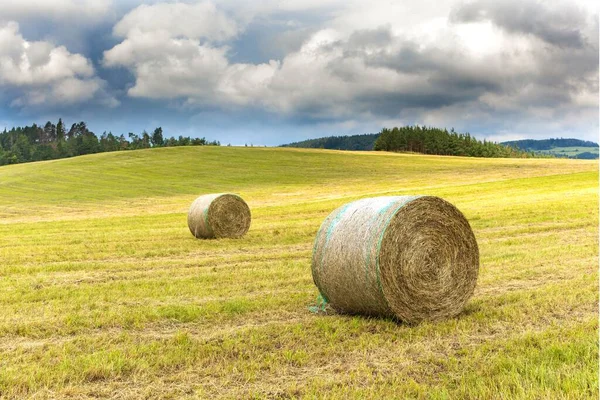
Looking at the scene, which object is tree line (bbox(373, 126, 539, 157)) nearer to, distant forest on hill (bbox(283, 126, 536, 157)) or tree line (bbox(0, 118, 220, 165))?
distant forest on hill (bbox(283, 126, 536, 157))

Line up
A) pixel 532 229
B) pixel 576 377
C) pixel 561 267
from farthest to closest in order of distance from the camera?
pixel 532 229 < pixel 561 267 < pixel 576 377

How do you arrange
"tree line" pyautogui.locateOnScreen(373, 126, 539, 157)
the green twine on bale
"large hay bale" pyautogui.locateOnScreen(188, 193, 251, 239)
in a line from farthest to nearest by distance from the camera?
"tree line" pyautogui.locateOnScreen(373, 126, 539, 157)
"large hay bale" pyautogui.locateOnScreen(188, 193, 251, 239)
the green twine on bale

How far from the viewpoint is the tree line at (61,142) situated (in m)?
118

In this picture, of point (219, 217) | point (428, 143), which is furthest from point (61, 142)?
point (219, 217)

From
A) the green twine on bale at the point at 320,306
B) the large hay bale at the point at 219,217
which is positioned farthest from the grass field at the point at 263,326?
the large hay bale at the point at 219,217

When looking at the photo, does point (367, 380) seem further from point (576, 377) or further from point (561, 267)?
point (561, 267)

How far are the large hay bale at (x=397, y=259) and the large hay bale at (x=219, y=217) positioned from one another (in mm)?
11548

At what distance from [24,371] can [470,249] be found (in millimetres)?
6867

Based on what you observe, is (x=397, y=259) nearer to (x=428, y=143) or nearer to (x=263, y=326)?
(x=263, y=326)

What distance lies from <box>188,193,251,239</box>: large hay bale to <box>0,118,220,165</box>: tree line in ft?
333

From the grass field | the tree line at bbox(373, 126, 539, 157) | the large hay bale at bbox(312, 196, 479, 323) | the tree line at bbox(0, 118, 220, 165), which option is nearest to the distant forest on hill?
the tree line at bbox(373, 126, 539, 157)

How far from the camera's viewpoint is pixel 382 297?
26.3 ft

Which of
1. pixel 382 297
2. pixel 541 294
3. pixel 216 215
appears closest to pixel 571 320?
pixel 541 294

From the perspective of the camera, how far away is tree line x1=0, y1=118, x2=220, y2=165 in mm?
118000
